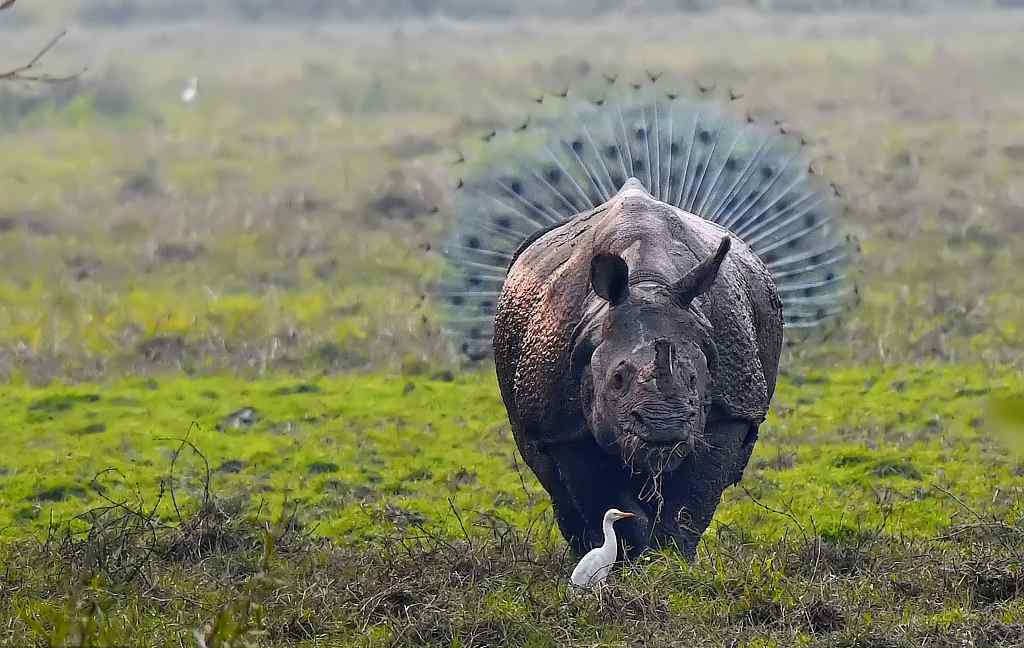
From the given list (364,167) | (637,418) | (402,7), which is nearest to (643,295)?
(637,418)

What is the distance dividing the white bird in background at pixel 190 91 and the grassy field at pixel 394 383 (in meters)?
0.19

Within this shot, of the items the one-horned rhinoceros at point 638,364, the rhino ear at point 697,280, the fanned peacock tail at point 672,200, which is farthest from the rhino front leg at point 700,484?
the fanned peacock tail at point 672,200

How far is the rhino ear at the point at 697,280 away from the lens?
6078 millimetres

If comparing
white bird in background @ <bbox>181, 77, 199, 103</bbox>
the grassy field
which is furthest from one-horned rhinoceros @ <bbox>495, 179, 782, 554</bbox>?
white bird in background @ <bbox>181, 77, 199, 103</bbox>

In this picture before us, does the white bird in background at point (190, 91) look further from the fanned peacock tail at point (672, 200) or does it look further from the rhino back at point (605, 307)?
the rhino back at point (605, 307)

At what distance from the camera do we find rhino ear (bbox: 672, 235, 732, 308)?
19.9 feet

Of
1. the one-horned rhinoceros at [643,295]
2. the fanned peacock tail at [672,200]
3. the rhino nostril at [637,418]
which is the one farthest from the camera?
the fanned peacock tail at [672,200]

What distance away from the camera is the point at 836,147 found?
19234 millimetres

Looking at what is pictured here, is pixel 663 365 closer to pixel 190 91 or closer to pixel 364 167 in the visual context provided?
pixel 364 167

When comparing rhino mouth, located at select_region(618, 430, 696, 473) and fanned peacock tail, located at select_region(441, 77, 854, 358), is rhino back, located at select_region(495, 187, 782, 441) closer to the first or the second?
rhino mouth, located at select_region(618, 430, 696, 473)

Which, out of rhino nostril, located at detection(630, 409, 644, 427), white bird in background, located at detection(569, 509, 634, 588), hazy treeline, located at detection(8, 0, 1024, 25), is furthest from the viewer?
→ hazy treeline, located at detection(8, 0, 1024, 25)

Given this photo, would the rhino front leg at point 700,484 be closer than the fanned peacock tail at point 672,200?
Yes

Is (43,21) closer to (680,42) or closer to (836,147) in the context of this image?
(680,42)

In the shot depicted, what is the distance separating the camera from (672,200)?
27.5ft
